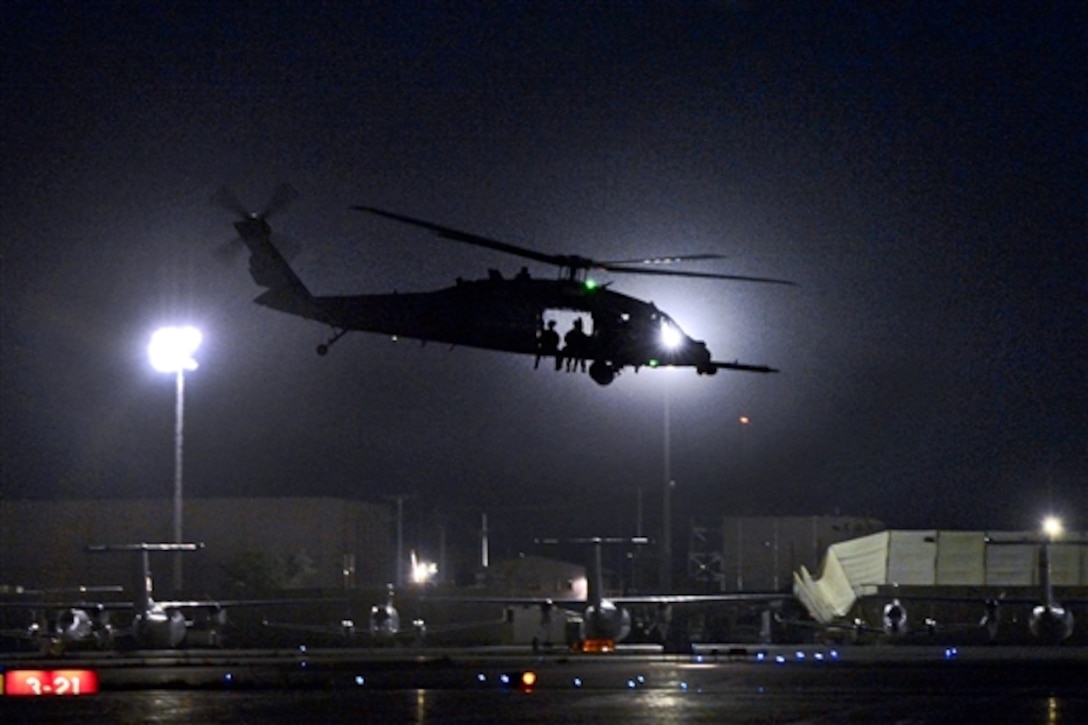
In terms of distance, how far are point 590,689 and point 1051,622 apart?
34.6 m

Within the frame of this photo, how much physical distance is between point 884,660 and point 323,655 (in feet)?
84.7

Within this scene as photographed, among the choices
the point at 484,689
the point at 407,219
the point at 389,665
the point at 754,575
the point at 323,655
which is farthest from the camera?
the point at 754,575

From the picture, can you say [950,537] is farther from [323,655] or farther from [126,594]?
[126,594]

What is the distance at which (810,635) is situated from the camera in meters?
86.5

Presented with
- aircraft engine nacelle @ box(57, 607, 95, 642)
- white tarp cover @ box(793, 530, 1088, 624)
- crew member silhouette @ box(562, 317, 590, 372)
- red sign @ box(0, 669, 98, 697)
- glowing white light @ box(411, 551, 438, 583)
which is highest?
crew member silhouette @ box(562, 317, 590, 372)

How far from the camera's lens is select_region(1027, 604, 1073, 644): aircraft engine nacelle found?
71.6m

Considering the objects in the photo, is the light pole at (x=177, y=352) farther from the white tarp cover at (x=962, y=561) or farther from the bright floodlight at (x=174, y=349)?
the white tarp cover at (x=962, y=561)

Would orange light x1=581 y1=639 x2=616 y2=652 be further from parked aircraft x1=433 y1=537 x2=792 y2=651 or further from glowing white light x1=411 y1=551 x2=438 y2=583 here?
glowing white light x1=411 y1=551 x2=438 y2=583

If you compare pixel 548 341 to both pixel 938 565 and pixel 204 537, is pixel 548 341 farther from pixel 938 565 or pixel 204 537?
pixel 204 537

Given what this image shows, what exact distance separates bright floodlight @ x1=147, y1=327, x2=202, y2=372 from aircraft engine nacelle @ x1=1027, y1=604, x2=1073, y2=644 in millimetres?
44650

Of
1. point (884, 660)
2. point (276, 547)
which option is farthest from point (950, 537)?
point (276, 547)

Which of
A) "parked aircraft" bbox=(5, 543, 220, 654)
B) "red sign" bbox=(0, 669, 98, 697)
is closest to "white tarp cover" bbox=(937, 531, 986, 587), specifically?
"parked aircraft" bbox=(5, 543, 220, 654)

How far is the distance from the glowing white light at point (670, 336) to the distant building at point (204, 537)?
6782 centimetres

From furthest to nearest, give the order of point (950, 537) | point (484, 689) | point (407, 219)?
point (950, 537) < point (484, 689) < point (407, 219)
